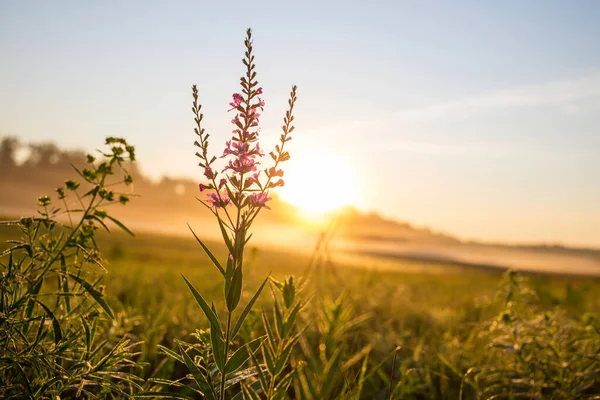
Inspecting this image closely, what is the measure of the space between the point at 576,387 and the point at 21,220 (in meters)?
4.23

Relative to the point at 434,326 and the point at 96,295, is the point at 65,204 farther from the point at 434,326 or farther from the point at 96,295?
the point at 434,326

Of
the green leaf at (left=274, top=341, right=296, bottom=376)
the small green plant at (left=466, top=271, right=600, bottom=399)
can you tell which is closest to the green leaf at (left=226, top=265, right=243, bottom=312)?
the green leaf at (left=274, top=341, right=296, bottom=376)

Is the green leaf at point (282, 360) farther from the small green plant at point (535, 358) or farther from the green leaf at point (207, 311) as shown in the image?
the small green plant at point (535, 358)

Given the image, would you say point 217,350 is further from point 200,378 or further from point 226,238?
point 226,238

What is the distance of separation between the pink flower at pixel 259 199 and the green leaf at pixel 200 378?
780 millimetres

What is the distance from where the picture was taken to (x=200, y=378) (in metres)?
2.52

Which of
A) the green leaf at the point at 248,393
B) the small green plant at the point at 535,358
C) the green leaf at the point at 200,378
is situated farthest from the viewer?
the small green plant at the point at 535,358

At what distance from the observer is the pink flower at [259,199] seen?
2.54 metres

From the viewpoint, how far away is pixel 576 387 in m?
4.15

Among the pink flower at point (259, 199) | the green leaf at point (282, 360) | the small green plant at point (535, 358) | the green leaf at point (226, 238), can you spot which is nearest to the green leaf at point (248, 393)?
the green leaf at point (282, 360)

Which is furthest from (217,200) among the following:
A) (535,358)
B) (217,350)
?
(535,358)

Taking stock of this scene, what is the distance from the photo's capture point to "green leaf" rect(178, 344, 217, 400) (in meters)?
2.48

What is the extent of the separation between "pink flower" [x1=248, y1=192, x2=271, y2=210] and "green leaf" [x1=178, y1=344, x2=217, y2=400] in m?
0.78

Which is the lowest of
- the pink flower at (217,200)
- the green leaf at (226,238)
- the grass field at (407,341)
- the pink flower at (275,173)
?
the grass field at (407,341)
